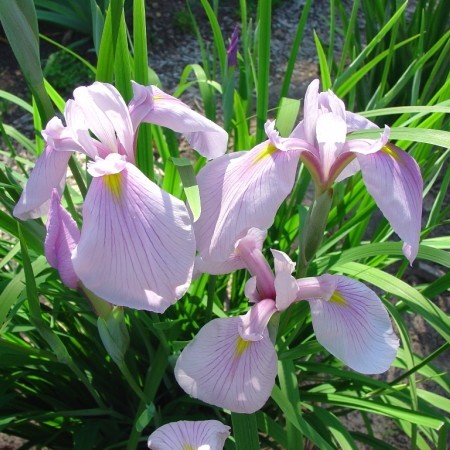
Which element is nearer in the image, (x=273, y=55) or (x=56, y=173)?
(x=56, y=173)

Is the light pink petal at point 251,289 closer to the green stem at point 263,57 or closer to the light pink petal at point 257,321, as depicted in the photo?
the light pink petal at point 257,321

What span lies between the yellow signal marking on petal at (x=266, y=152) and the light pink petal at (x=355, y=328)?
207 millimetres

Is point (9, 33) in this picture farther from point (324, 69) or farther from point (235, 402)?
point (324, 69)

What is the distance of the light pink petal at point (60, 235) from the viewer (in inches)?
29.4

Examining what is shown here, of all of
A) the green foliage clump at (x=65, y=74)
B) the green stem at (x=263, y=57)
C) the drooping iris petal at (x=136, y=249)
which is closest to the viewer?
the drooping iris petal at (x=136, y=249)

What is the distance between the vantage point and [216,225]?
0.73 m

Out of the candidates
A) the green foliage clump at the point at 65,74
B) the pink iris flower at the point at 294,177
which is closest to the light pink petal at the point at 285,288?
the pink iris flower at the point at 294,177

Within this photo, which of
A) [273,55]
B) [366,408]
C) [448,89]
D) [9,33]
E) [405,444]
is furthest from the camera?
[273,55]

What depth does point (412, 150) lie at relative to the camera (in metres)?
1.37

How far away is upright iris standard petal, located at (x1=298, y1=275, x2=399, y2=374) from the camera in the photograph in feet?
2.64

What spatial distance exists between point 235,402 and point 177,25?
264cm

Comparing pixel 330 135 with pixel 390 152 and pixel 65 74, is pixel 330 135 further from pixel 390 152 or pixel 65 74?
pixel 65 74

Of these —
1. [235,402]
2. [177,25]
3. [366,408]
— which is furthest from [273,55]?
[235,402]

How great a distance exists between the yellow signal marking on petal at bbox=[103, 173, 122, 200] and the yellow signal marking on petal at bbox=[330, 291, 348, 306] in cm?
35
